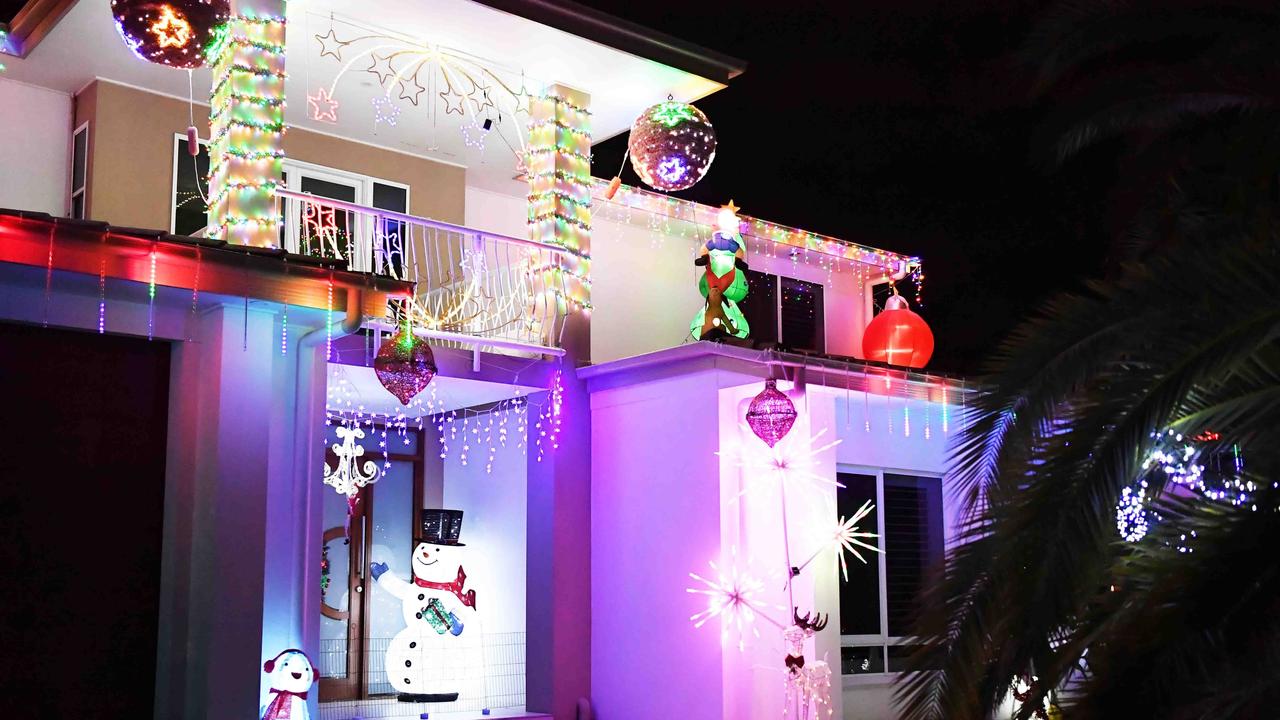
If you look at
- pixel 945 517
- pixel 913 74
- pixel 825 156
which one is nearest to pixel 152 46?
pixel 945 517

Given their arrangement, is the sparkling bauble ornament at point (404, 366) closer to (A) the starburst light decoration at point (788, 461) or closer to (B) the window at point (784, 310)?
(A) the starburst light decoration at point (788, 461)

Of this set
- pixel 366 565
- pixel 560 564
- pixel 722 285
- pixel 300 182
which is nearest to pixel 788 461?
pixel 722 285

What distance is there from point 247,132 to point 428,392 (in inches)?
135

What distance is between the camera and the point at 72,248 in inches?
316

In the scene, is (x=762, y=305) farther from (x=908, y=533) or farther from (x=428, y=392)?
(x=428, y=392)

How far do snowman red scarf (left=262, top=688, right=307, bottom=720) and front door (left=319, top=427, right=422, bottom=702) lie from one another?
13.8 feet

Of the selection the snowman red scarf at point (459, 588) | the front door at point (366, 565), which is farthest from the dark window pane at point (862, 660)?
the front door at point (366, 565)

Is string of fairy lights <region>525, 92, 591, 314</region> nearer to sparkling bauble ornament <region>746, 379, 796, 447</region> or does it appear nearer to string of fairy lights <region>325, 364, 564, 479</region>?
string of fairy lights <region>325, 364, 564, 479</region>

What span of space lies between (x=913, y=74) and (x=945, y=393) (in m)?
7.42

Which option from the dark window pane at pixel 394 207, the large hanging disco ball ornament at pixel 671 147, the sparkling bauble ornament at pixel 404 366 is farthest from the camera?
the dark window pane at pixel 394 207

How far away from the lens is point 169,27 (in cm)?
746

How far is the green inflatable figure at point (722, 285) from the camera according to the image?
12695 mm

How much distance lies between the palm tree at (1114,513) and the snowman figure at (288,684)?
17.4 feet

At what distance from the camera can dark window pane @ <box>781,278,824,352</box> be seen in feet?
54.4
